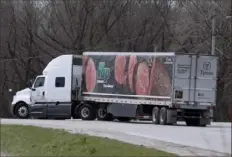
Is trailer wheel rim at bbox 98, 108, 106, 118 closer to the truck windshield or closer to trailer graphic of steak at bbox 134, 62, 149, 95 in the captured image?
trailer graphic of steak at bbox 134, 62, 149, 95

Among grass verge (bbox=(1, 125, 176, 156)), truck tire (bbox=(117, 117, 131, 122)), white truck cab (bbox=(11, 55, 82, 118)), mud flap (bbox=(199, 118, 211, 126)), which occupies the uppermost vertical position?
white truck cab (bbox=(11, 55, 82, 118))

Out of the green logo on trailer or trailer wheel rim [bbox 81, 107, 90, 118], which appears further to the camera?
trailer wheel rim [bbox 81, 107, 90, 118]

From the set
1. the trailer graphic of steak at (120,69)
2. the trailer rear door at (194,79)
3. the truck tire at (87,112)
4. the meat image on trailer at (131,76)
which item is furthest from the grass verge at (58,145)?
the truck tire at (87,112)

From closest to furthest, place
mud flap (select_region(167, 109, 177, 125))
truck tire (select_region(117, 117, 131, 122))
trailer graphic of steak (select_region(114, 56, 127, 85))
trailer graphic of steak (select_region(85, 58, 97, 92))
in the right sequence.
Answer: mud flap (select_region(167, 109, 177, 125)) < trailer graphic of steak (select_region(114, 56, 127, 85)) < truck tire (select_region(117, 117, 131, 122)) < trailer graphic of steak (select_region(85, 58, 97, 92))

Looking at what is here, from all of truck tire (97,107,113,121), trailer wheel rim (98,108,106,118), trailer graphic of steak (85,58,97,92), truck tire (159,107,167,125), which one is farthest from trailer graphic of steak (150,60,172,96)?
trailer graphic of steak (85,58,97,92)

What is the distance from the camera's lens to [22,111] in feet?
123

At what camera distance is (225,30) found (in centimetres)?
5088

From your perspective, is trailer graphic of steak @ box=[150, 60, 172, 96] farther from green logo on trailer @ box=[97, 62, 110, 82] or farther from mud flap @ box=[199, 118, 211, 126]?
green logo on trailer @ box=[97, 62, 110, 82]

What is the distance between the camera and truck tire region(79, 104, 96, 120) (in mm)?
34750

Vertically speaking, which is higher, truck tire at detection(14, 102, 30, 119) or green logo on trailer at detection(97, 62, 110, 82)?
green logo on trailer at detection(97, 62, 110, 82)

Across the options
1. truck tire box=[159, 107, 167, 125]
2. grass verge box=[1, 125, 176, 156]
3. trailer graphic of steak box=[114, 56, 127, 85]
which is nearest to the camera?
grass verge box=[1, 125, 176, 156]

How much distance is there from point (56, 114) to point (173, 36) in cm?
2309

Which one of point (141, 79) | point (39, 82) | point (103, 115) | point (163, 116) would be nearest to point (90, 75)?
point (103, 115)

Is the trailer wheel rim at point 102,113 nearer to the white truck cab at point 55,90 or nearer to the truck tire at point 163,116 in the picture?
the white truck cab at point 55,90
